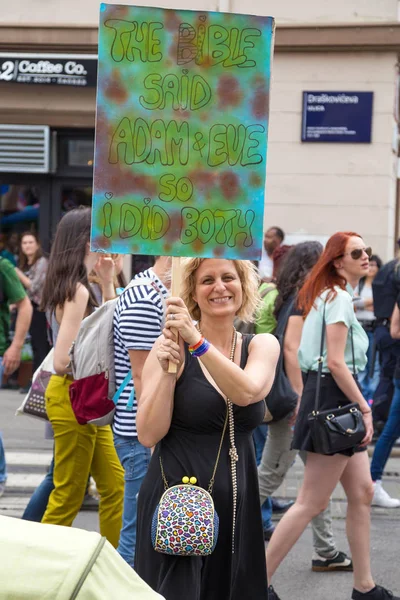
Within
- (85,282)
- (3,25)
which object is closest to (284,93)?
(3,25)

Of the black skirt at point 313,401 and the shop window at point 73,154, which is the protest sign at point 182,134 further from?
the shop window at point 73,154

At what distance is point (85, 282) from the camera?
5.51 meters

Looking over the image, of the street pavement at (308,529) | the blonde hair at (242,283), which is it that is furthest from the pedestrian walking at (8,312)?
the blonde hair at (242,283)

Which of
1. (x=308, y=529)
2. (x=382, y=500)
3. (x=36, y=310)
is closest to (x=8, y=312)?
(x=308, y=529)

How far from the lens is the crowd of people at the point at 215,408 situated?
359cm

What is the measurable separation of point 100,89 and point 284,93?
10.0 metres

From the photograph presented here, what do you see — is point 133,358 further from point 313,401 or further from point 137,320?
point 313,401

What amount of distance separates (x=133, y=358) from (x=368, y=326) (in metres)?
7.52

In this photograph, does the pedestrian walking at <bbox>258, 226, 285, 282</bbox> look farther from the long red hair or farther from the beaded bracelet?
the beaded bracelet

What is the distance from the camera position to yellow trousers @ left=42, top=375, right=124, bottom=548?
5289 mm

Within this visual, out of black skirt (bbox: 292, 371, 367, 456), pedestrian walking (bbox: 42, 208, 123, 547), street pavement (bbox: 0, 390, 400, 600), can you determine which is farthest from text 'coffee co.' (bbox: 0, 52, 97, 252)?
black skirt (bbox: 292, 371, 367, 456)

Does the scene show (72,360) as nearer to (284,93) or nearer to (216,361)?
(216,361)

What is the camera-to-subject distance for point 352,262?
17.6ft

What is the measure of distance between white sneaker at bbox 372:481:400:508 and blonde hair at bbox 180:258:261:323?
3847mm
